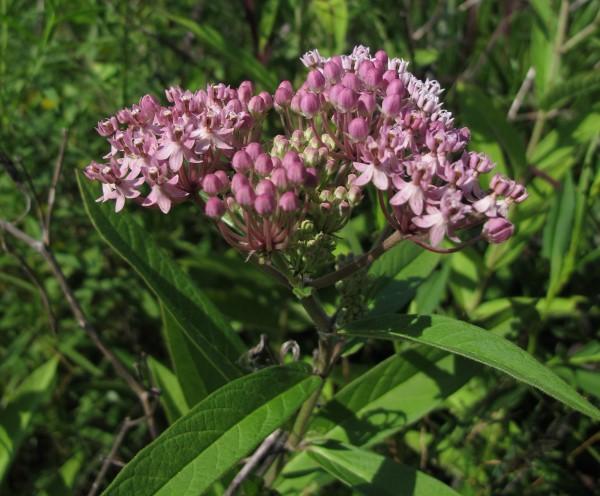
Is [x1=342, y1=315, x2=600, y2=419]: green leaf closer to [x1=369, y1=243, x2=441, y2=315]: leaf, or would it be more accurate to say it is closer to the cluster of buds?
the cluster of buds

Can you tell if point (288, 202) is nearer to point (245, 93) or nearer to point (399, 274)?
point (245, 93)

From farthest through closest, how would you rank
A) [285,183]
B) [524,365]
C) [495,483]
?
[495,483] < [285,183] < [524,365]

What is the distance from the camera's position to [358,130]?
1.48m

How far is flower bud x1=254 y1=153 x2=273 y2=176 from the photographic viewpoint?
1.45 metres

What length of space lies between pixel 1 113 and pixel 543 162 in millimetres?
2062

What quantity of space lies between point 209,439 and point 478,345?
544mm

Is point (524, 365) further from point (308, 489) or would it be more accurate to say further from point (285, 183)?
point (308, 489)

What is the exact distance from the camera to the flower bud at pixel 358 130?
1.48 meters

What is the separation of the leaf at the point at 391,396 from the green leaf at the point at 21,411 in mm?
954

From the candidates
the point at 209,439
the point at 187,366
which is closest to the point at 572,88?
the point at 187,366

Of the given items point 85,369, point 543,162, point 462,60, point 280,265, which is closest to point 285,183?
point 280,265

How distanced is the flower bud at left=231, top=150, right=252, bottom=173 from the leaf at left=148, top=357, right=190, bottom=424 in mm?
926

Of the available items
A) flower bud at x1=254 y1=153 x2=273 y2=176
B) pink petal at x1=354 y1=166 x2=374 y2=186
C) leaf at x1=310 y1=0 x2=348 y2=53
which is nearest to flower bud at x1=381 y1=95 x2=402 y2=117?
pink petal at x1=354 y1=166 x2=374 y2=186

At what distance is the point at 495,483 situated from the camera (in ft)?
6.87
